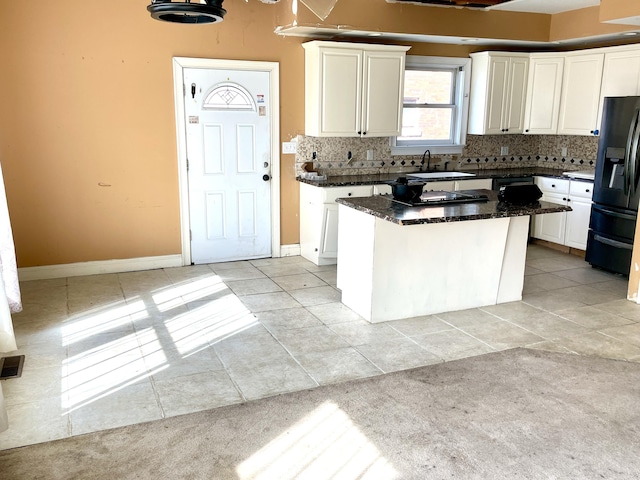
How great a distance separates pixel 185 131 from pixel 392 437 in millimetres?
3825

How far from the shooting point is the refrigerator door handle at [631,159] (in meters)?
5.19

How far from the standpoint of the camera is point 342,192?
570 centimetres

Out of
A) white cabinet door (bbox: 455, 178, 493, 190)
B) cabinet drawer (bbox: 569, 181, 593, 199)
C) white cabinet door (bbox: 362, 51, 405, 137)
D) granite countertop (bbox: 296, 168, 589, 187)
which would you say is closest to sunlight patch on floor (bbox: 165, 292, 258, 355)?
granite countertop (bbox: 296, 168, 589, 187)

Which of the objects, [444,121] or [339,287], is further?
[444,121]

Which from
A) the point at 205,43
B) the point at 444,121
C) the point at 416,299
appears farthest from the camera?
the point at 444,121

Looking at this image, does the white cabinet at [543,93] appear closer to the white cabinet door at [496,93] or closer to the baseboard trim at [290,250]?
the white cabinet door at [496,93]

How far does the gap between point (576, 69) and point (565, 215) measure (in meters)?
1.68

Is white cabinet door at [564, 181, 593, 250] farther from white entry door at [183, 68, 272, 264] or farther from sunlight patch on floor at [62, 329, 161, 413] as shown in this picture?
sunlight patch on floor at [62, 329, 161, 413]

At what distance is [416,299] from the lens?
443 centimetres

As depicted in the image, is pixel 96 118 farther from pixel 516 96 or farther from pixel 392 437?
pixel 516 96

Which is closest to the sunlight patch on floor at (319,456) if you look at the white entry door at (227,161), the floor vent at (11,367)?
the floor vent at (11,367)

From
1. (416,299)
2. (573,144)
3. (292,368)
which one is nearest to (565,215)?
(573,144)

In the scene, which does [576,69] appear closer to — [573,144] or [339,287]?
[573,144]

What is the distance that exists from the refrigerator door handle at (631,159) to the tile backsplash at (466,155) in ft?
4.83
